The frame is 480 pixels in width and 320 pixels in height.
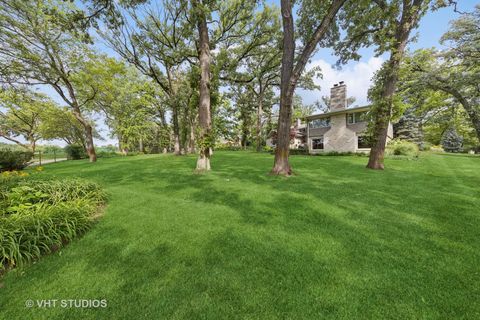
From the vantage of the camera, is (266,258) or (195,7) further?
(195,7)

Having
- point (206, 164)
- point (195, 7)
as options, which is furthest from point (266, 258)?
point (195, 7)

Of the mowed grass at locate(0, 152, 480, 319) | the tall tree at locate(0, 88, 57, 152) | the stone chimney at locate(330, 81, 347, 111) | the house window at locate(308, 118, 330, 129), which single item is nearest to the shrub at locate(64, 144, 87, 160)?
the tall tree at locate(0, 88, 57, 152)

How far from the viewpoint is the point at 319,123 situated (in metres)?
20.9

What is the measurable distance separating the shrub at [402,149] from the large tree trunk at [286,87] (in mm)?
11903

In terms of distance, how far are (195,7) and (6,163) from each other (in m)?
12.3

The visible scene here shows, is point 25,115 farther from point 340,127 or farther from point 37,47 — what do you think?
point 340,127

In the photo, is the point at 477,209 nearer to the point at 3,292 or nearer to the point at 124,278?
the point at 124,278

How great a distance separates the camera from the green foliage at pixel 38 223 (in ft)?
7.86

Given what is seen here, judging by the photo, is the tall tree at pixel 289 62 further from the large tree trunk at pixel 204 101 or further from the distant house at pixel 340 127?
the distant house at pixel 340 127

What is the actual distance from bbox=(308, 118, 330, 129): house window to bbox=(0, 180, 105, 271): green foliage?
69.3 ft

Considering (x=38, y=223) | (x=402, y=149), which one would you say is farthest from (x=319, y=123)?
→ (x=38, y=223)

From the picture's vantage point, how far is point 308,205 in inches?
157

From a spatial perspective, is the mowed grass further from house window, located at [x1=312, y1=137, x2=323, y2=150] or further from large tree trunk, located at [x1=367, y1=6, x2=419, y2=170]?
house window, located at [x1=312, y1=137, x2=323, y2=150]

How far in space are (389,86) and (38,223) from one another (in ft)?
37.9
